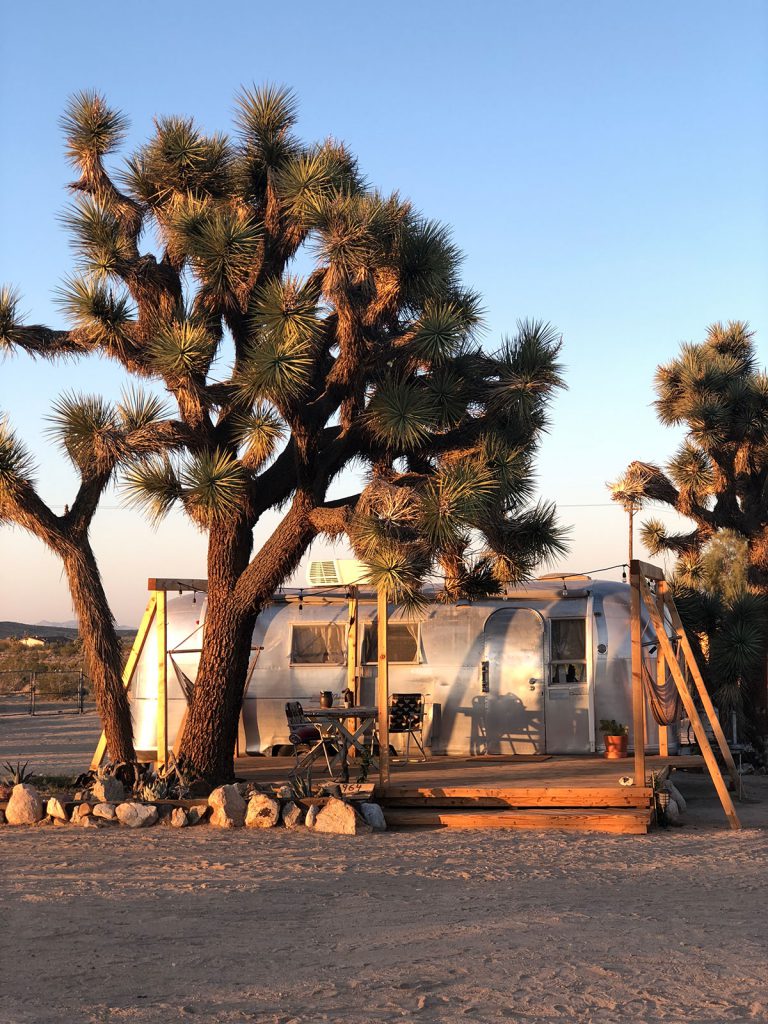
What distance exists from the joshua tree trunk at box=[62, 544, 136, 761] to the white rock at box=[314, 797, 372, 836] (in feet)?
7.67

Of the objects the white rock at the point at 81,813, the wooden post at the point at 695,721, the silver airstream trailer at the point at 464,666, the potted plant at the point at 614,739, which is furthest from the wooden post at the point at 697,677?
the white rock at the point at 81,813

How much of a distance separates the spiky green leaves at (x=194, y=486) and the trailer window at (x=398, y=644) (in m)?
5.09

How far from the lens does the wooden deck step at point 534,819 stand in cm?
1080

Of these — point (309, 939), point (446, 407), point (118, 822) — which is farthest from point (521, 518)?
point (309, 939)

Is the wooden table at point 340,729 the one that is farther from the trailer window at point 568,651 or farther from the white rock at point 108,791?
the trailer window at point 568,651

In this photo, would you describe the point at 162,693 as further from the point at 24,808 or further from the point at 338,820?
the point at 338,820

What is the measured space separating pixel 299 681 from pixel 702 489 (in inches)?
254

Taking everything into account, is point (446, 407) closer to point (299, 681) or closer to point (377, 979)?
point (299, 681)

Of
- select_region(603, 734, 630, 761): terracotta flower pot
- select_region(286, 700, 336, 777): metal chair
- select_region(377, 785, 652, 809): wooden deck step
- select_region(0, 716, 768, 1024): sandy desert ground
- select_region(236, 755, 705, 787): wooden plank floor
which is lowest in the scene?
select_region(0, 716, 768, 1024): sandy desert ground

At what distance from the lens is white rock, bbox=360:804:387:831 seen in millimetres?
10945

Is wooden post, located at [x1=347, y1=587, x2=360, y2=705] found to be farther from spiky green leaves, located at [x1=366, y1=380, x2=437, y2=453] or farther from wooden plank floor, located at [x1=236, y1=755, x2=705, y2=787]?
spiky green leaves, located at [x1=366, y1=380, x2=437, y2=453]

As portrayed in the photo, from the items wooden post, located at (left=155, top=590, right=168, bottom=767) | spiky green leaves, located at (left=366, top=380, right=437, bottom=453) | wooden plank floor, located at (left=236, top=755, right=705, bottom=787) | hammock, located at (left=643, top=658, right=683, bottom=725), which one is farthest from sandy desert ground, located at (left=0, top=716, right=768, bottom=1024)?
spiky green leaves, located at (left=366, top=380, right=437, bottom=453)

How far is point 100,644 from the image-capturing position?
1164 cm

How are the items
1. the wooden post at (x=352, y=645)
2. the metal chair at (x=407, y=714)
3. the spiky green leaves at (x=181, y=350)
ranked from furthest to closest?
the wooden post at (x=352, y=645), the metal chair at (x=407, y=714), the spiky green leaves at (x=181, y=350)
